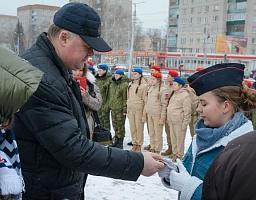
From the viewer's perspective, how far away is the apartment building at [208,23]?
62.6 m

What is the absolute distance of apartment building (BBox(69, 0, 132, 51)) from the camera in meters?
58.4

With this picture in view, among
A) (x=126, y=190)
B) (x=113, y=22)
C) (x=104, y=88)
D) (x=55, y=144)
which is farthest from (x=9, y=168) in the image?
(x=113, y=22)

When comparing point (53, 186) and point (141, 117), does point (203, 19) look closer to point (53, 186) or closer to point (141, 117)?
point (141, 117)

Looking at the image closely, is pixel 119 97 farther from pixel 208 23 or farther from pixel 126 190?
pixel 208 23

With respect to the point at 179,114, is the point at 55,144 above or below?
above

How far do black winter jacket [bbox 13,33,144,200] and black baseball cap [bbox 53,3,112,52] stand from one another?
0.53 feet

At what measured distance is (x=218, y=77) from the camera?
6.98 feet

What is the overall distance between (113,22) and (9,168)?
6119 centimetres

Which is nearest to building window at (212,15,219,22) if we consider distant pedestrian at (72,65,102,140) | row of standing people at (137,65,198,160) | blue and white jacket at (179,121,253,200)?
row of standing people at (137,65,198,160)

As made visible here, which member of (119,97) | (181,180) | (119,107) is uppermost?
(181,180)

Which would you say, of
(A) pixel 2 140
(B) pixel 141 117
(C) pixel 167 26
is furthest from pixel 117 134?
(C) pixel 167 26

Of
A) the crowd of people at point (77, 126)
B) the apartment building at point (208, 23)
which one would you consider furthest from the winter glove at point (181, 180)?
the apartment building at point (208, 23)

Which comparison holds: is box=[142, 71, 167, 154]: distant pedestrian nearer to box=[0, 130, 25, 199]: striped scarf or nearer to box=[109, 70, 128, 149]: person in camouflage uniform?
box=[109, 70, 128, 149]: person in camouflage uniform

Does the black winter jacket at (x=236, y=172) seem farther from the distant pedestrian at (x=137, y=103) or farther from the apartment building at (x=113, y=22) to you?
the apartment building at (x=113, y=22)
